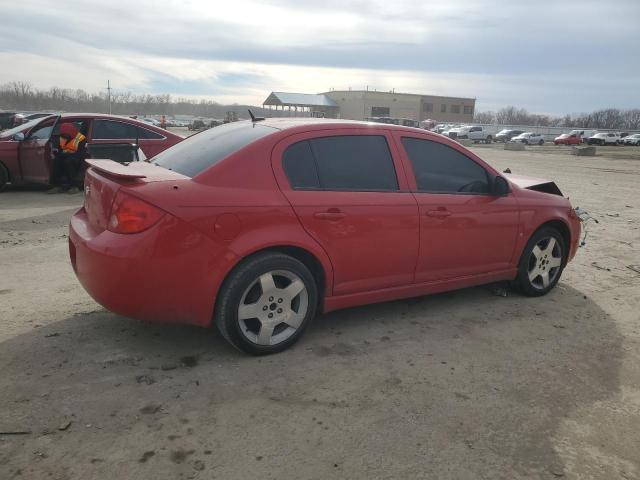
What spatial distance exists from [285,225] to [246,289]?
495mm

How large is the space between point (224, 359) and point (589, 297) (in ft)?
12.2

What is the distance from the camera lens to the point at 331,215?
3.61 meters

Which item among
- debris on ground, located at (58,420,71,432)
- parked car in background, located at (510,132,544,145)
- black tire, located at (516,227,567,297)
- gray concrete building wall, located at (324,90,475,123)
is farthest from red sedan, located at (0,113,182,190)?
gray concrete building wall, located at (324,90,475,123)

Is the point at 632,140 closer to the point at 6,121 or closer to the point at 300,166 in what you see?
the point at 6,121

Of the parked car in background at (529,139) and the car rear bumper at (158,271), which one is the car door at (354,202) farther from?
the parked car in background at (529,139)

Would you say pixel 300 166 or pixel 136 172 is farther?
pixel 300 166

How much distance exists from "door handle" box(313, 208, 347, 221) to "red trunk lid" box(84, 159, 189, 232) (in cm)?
92

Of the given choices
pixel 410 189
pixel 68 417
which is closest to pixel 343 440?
pixel 68 417

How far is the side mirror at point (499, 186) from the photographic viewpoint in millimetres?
4523

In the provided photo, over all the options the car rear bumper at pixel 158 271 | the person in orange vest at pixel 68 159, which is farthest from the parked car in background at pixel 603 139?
the car rear bumper at pixel 158 271

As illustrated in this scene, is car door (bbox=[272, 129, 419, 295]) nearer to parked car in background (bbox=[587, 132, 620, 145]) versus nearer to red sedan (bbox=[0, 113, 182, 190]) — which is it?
red sedan (bbox=[0, 113, 182, 190])

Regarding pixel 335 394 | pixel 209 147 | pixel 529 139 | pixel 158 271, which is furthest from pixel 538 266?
pixel 529 139

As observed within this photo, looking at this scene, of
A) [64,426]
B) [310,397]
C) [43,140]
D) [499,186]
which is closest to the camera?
[64,426]

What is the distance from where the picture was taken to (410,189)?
405 centimetres
